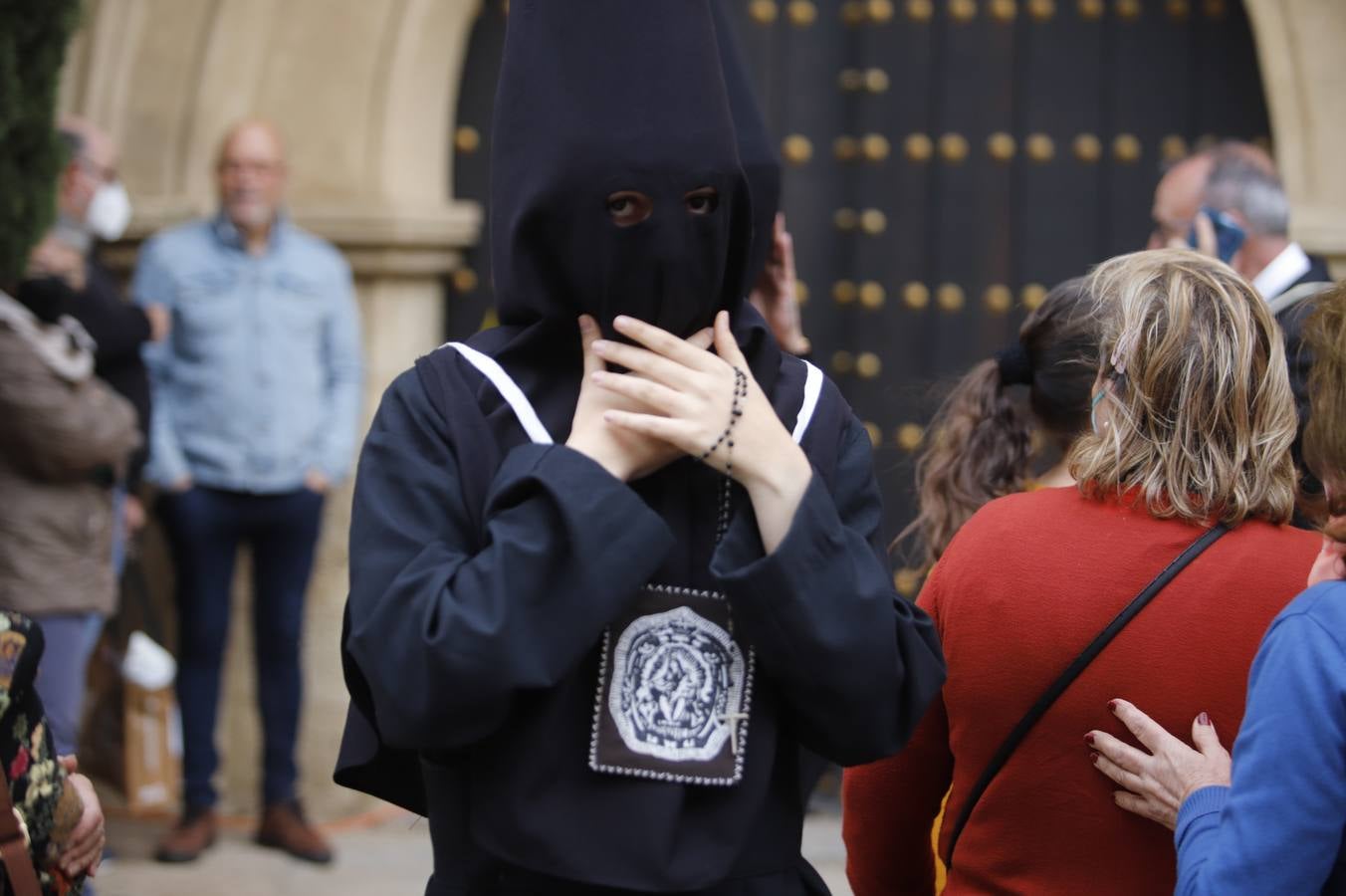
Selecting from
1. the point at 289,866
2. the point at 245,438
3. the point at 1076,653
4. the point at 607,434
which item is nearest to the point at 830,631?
the point at 607,434

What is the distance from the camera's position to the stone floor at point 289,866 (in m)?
4.30

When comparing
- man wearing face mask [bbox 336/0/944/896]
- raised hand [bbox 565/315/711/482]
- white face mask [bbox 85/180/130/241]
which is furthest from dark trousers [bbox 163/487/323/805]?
raised hand [bbox 565/315/711/482]

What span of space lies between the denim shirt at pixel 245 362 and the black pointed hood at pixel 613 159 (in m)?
2.98

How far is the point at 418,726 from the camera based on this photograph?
1.51m

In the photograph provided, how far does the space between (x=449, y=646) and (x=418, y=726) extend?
0.09 m

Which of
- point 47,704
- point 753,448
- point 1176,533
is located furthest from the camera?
point 47,704

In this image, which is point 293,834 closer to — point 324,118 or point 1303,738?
point 324,118

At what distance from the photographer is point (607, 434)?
1.59 metres

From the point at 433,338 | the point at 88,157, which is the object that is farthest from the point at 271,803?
the point at 88,157

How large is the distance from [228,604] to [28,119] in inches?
56.6

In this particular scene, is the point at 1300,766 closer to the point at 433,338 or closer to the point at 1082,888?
the point at 1082,888

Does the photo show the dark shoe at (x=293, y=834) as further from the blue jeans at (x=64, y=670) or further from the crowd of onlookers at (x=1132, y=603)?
the crowd of onlookers at (x=1132, y=603)

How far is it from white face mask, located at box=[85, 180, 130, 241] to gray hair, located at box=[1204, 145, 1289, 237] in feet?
9.08

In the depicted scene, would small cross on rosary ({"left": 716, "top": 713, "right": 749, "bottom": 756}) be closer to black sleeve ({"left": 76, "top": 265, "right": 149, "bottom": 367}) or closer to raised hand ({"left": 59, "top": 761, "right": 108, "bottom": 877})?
raised hand ({"left": 59, "top": 761, "right": 108, "bottom": 877})
